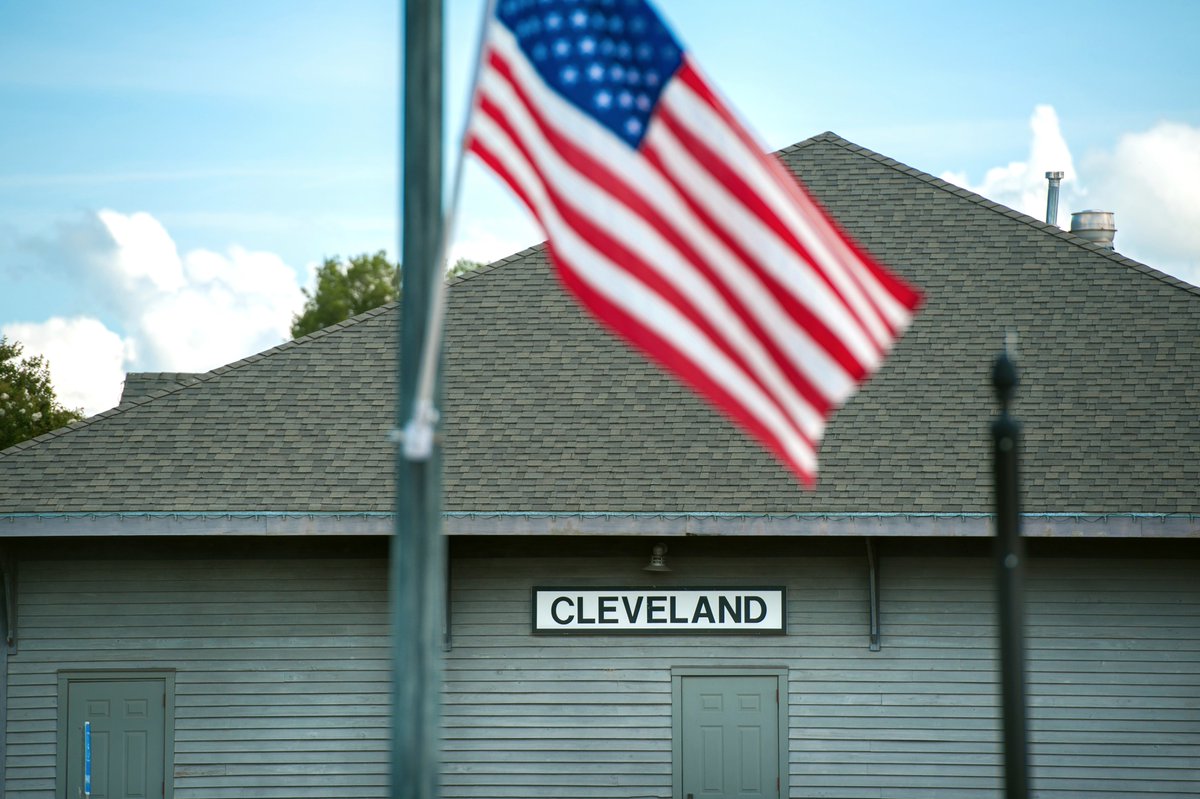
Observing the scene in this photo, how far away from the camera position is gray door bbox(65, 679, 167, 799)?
1351cm

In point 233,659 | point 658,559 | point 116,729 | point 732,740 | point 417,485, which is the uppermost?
point 658,559

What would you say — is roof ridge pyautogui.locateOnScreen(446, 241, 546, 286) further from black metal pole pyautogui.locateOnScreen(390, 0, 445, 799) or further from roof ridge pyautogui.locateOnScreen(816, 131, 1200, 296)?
black metal pole pyautogui.locateOnScreen(390, 0, 445, 799)

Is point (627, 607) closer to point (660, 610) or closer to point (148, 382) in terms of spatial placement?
point (660, 610)

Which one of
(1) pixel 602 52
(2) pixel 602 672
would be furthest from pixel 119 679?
(1) pixel 602 52

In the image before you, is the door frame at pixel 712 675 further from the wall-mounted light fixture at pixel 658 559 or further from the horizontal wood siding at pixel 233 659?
the horizontal wood siding at pixel 233 659

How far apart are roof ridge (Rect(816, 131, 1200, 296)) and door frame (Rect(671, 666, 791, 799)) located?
19.9 feet

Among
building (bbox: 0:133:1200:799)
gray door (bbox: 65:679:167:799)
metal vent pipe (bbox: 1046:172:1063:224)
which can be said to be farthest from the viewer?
metal vent pipe (bbox: 1046:172:1063:224)

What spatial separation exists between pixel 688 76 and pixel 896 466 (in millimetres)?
8967

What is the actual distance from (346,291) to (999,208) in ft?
176

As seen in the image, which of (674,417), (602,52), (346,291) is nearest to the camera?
(602,52)

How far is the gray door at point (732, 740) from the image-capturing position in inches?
522

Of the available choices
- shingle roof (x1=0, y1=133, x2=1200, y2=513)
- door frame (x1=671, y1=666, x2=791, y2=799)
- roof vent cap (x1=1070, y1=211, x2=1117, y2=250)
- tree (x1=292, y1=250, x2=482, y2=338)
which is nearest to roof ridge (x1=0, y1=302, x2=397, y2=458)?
shingle roof (x1=0, y1=133, x2=1200, y2=513)

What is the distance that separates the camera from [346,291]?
67000 millimetres

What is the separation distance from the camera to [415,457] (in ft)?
15.5
